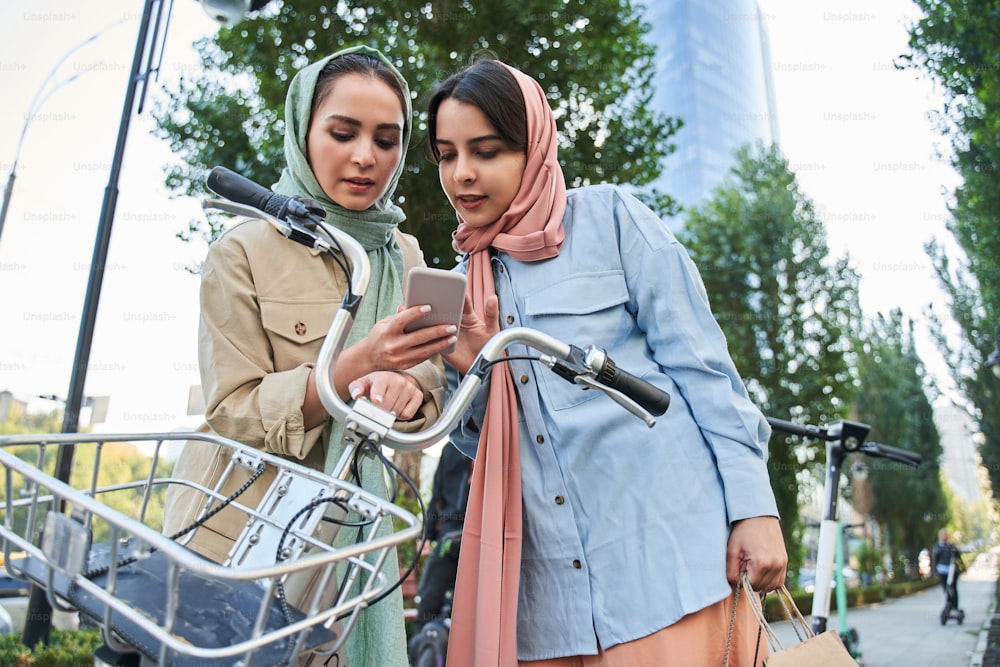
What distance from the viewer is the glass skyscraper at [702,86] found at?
6275cm

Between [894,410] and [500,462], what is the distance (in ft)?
96.8

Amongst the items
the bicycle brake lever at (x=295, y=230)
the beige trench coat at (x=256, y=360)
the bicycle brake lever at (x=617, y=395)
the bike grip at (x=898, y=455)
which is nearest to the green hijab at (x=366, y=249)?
the beige trench coat at (x=256, y=360)

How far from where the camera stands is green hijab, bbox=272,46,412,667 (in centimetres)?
164

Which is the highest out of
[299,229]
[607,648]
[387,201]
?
[387,201]

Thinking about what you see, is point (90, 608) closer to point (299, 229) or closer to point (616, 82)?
point (299, 229)

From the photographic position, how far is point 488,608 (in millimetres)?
1603

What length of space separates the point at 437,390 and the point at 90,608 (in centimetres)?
92

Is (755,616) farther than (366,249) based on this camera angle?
No

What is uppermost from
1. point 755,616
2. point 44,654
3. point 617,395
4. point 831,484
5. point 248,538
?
point 617,395

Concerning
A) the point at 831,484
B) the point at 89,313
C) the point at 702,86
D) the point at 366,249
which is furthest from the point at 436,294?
the point at 702,86

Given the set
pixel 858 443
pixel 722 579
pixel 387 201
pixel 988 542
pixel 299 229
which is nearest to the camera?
pixel 299 229

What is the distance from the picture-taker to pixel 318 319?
69.6 inches

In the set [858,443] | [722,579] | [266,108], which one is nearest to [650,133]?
[266,108]

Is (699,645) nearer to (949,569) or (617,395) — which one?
(617,395)
